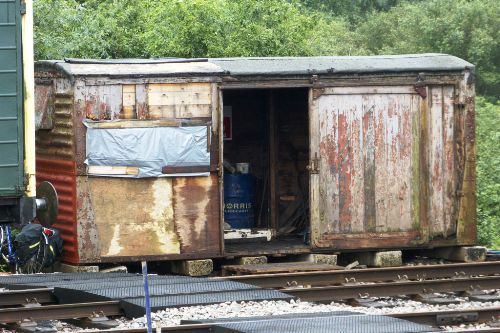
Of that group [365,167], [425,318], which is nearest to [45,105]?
[365,167]

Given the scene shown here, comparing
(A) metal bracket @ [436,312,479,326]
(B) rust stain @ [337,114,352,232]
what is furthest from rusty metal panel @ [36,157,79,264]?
(A) metal bracket @ [436,312,479,326]

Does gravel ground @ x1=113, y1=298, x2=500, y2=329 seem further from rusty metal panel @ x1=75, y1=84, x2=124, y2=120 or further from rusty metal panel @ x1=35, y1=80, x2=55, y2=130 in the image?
rusty metal panel @ x1=35, y1=80, x2=55, y2=130

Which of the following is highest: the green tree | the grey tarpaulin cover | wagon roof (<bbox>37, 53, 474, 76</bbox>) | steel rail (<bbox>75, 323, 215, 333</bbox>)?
the green tree

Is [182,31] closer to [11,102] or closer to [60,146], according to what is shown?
[60,146]

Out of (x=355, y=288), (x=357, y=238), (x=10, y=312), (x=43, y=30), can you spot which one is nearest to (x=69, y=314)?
(x=10, y=312)

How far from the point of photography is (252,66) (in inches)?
640

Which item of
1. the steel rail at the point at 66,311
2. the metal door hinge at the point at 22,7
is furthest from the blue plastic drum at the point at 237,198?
the steel rail at the point at 66,311

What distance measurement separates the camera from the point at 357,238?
1666 centimetres

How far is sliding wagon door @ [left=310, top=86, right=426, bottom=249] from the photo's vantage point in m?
16.5

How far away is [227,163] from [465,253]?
13.2ft

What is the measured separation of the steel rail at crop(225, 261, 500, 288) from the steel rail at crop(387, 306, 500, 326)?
10.3 ft

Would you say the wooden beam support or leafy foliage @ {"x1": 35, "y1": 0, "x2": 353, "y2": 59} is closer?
the wooden beam support

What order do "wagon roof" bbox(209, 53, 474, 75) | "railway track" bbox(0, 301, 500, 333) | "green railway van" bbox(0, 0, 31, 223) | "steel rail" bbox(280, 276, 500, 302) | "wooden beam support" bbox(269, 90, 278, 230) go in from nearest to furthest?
"railway track" bbox(0, 301, 500, 333) → "green railway van" bbox(0, 0, 31, 223) → "steel rail" bbox(280, 276, 500, 302) → "wagon roof" bbox(209, 53, 474, 75) → "wooden beam support" bbox(269, 90, 278, 230)

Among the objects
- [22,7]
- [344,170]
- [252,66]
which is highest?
[22,7]
